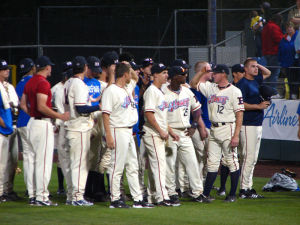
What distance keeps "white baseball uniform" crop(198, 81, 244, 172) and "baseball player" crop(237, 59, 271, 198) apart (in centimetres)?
55

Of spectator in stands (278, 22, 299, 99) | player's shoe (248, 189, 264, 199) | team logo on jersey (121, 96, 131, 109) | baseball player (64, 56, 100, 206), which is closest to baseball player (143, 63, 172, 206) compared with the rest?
team logo on jersey (121, 96, 131, 109)

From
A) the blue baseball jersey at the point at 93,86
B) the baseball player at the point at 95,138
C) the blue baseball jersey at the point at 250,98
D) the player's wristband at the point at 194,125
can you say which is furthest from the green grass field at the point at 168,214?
the blue baseball jersey at the point at 93,86

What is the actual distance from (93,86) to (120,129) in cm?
117

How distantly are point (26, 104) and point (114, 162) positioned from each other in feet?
5.00

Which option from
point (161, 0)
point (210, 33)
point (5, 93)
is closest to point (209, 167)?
point (5, 93)

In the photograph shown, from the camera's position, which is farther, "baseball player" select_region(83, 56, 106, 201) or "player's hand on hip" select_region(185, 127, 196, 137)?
"baseball player" select_region(83, 56, 106, 201)

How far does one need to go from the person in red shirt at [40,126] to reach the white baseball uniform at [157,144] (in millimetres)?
1161

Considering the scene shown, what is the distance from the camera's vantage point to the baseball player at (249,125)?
1011 centimetres

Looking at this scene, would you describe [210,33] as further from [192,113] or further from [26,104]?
[26,104]

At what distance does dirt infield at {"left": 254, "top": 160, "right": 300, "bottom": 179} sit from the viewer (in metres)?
13.6

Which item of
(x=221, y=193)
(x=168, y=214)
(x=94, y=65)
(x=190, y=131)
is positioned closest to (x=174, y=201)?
(x=168, y=214)

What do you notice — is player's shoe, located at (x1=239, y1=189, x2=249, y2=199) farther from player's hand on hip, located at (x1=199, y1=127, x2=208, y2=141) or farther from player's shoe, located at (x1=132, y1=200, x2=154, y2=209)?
player's shoe, located at (x1=132, y1=200, x2=154, y2=209)

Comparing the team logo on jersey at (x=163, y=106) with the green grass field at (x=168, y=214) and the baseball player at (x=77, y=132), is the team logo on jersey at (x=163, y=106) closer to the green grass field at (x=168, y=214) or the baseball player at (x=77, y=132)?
the baseball player at (x=77, y=132)

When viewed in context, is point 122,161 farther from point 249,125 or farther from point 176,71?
point 249,125
